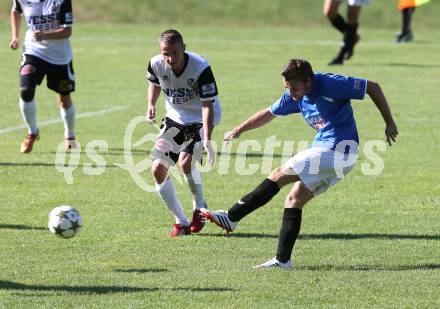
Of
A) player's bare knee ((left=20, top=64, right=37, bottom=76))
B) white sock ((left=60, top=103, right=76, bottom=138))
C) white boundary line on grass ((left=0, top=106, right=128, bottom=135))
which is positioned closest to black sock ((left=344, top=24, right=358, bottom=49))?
white boundary line on grass ((left=0, top=106, right=128, bottom=135))

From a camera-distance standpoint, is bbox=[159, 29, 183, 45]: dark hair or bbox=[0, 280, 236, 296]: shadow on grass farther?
bbox=[159, 29, 183, 45]: dark hair

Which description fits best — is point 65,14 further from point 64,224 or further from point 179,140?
point 64,224

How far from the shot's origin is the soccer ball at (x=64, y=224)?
8.83m

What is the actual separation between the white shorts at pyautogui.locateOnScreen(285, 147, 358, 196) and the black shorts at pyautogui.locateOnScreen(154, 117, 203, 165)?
1.57m

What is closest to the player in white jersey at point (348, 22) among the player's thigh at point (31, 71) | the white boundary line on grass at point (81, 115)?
the white boundary line on grass at point (81, 115)

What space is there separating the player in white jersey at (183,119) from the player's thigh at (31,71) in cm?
426

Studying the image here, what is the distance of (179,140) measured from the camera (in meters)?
9.88

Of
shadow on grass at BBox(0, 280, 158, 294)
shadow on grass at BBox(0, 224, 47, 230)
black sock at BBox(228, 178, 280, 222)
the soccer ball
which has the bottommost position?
shadow on grass at BBox(0, 224, 47, 230)

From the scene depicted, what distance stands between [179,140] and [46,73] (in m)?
4.66

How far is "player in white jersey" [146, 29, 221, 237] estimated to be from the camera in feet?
31.4

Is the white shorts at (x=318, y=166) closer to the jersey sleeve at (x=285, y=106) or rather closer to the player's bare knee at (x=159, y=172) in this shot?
the jersey sleeve at (x=285, y=106)

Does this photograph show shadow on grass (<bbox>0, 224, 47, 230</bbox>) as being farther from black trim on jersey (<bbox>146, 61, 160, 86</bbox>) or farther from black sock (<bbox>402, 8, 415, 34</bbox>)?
black sock (<bbox>402, 8, 415, 34</bbox>)

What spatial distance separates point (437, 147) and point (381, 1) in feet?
77.1

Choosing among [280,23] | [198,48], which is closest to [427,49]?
[198,48]
